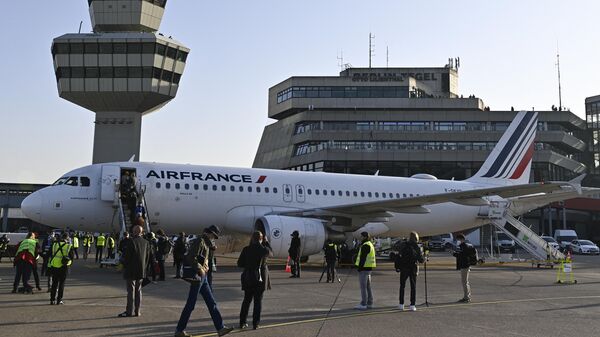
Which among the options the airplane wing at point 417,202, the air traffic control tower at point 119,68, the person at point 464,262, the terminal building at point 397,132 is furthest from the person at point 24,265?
the terminal building at point 397,132

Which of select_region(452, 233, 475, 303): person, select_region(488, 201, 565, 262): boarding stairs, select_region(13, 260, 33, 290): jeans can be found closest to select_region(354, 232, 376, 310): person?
select_region(452, 233, 475, 303): person

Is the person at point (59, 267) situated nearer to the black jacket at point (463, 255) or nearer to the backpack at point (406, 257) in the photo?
the backpack at point (406, 257)

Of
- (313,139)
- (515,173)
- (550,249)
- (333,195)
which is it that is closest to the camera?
(333,195)

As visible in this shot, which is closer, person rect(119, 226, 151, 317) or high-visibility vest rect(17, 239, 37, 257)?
person rect(119, 226, 151, 317)

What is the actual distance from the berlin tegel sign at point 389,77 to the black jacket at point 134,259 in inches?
2807

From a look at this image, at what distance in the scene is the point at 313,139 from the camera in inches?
2884

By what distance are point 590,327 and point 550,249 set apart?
2156cm

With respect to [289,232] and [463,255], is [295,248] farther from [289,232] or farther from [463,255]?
[463,255]

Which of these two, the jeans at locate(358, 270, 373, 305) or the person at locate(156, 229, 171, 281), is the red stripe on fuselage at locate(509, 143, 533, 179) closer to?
the person at locate(156, 229, 171, 281)

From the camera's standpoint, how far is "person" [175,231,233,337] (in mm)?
9148

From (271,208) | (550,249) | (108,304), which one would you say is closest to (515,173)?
(550,249)

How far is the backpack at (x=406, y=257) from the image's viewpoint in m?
12.9

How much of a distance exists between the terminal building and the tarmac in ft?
177

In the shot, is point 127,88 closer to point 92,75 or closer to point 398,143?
point 92,75
